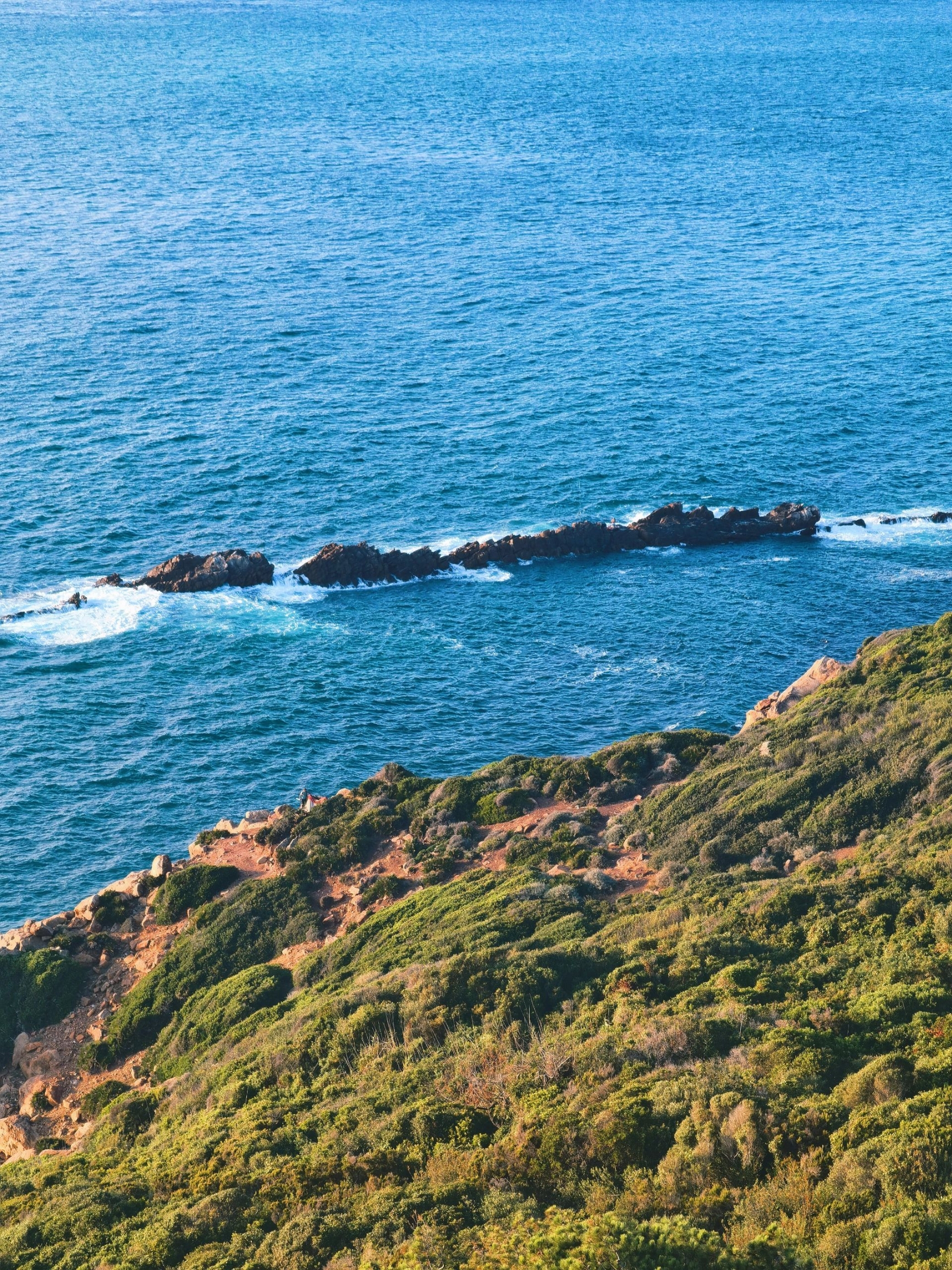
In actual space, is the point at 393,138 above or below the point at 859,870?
above

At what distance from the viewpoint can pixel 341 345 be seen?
395ft

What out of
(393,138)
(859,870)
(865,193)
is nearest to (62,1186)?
(859,870)

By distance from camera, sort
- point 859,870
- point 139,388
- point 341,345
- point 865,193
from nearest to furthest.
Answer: point 859,870 < point 139,388 < point 341,345 < point 865,193

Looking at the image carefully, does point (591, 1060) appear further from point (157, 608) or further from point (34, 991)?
point (157, 608)

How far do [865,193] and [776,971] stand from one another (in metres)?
146

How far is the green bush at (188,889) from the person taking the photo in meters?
54.2

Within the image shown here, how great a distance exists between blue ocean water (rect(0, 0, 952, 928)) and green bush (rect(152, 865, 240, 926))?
7.61m

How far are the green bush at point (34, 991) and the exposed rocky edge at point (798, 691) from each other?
3257 centimetres

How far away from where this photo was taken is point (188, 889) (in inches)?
2160

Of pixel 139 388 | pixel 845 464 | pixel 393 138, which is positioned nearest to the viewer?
pixel 845 464

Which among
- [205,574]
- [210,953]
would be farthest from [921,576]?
[210,953]

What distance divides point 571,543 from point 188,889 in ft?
148

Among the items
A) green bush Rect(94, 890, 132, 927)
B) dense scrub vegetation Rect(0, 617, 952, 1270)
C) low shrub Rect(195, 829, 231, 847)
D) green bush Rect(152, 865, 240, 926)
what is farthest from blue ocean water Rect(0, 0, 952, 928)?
dense scrub vegetation Rect(0, 617, 952, 1270)

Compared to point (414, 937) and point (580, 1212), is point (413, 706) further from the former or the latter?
point (580, 1212)
